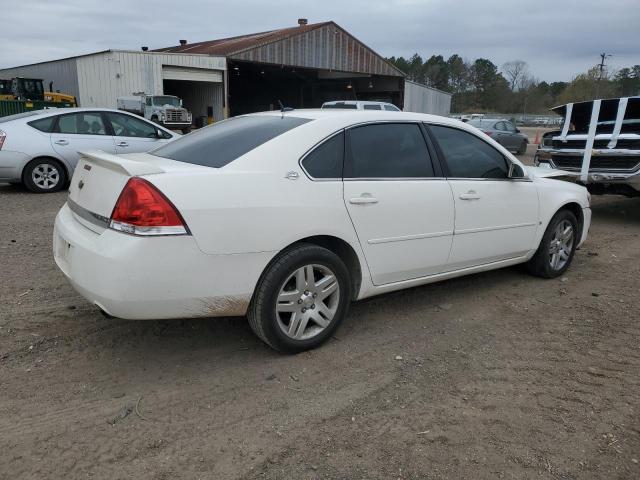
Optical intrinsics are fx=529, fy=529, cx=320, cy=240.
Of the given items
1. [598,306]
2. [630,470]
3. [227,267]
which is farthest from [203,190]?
[598,306]

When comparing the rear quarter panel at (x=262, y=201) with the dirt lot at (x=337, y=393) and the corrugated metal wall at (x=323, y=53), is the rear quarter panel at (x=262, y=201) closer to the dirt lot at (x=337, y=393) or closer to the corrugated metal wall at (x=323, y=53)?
the dirt lot at (x=337, y=393)

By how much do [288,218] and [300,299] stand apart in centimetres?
55

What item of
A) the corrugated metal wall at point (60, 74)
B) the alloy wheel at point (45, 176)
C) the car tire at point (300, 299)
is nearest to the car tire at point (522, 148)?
the alloy wheel at point (45, 176)

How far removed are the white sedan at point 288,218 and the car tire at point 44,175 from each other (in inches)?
253

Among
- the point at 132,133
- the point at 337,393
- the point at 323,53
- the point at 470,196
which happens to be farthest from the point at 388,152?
the point at 323,53

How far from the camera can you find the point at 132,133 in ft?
32.4

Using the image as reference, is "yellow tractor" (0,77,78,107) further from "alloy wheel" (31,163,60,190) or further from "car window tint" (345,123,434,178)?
"car window tint" (345,123,434,178)

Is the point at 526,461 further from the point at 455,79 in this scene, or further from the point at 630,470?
the point at 455,79

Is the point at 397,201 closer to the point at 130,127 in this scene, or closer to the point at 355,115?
the point at 355,115

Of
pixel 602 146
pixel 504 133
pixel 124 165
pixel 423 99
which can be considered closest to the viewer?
pixel 124 165

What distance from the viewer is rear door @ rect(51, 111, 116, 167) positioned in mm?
9242

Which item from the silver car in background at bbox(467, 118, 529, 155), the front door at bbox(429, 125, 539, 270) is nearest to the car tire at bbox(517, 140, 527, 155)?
the silver car in background at bbox(467, 118, 529, 155)

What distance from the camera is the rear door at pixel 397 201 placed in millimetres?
3592

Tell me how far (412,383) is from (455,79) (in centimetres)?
10473
